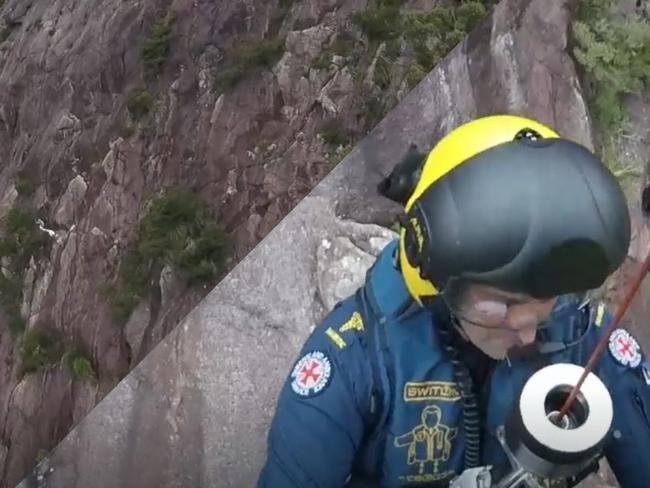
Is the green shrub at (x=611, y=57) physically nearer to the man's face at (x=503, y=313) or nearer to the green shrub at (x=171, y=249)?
the man's face at (x=503, y=313)

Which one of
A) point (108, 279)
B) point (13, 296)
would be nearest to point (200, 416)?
point (108, 279)

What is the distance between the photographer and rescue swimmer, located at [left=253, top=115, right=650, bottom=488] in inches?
43.3

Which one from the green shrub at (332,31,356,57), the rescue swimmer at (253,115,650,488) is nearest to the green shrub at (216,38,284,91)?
the green shrub at (332,31,356,57)

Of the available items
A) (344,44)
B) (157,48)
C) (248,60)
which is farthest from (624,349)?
(157,48)

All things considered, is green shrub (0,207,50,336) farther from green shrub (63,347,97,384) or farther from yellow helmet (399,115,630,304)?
yellow helmet (399,115,630,304)

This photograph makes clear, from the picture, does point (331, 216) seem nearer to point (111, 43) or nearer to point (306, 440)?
point (306, 440)

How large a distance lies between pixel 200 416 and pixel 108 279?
9.18m

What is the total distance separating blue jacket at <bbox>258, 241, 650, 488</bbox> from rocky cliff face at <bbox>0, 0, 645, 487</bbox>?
670 mm

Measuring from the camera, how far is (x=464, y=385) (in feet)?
4.41

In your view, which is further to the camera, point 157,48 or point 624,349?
point 157,48

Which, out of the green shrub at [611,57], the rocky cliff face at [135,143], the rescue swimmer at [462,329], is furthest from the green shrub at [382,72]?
the rescue swimmer at [462,329]

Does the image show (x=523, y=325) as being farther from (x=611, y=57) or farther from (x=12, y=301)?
(x=12, y=301)

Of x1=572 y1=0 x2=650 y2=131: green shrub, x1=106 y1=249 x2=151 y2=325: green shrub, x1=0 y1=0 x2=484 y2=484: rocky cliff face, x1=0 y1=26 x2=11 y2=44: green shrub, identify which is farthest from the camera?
x1=0 y1=26 x2=11 y2=44: green shrub

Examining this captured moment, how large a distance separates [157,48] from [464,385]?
37.5 ft
